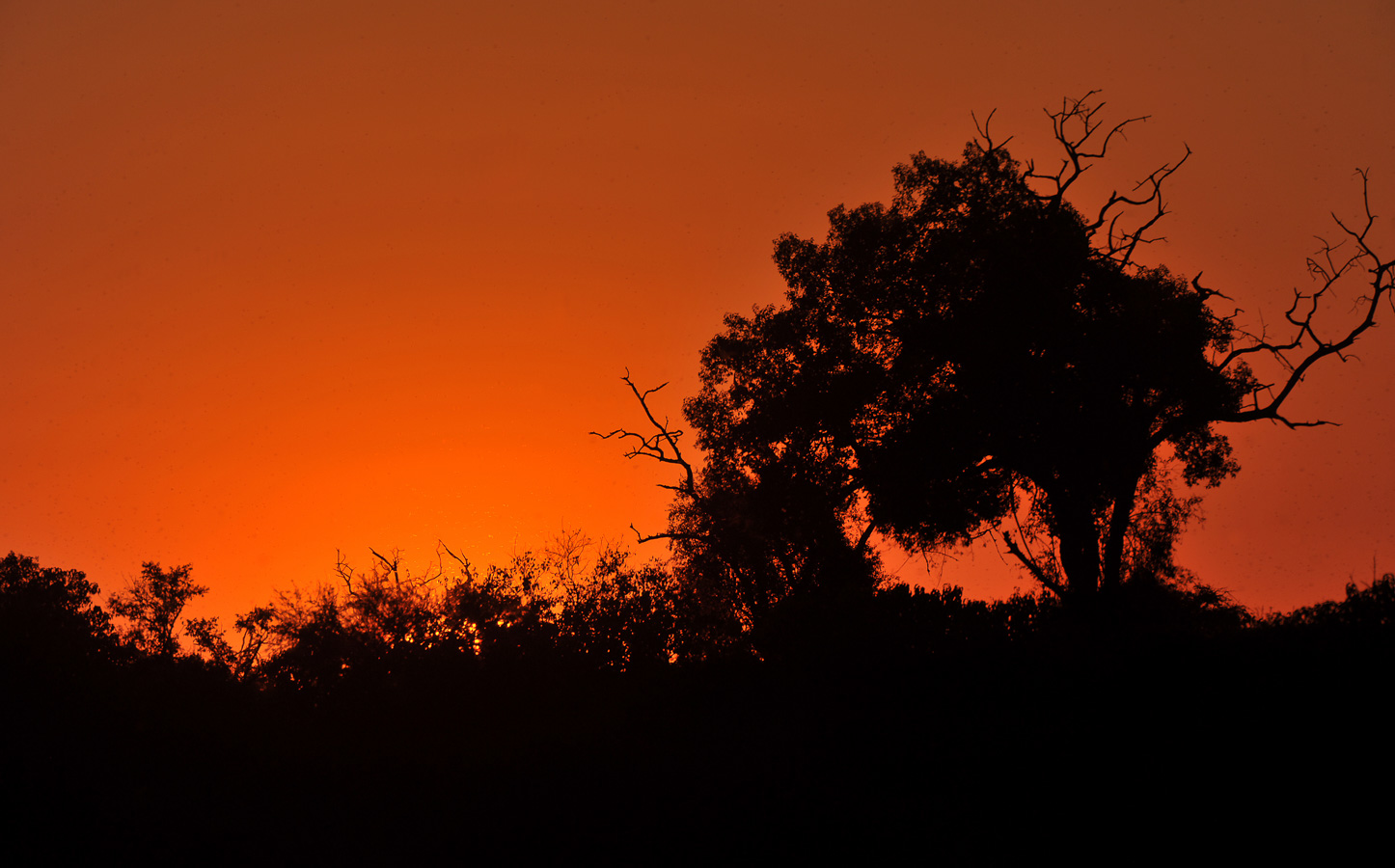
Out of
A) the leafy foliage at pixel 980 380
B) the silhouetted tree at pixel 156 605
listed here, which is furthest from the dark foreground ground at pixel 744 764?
the silhouetted tree at pixel 156 605

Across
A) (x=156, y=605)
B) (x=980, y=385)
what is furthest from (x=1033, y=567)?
(x=156, y=605)

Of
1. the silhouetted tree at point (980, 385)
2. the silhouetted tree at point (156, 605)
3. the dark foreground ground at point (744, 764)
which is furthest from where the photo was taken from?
the silhouetted tree at point (156, 605)

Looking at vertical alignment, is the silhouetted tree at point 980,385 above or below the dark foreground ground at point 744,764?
above

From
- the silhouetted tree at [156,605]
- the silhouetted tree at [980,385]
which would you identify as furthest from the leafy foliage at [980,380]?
the silhouetted tree at [156,605]

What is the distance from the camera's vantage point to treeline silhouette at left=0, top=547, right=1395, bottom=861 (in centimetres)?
1502

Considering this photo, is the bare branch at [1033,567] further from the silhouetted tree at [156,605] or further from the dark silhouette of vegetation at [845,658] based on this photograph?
the silhouetted tree at [156,605]

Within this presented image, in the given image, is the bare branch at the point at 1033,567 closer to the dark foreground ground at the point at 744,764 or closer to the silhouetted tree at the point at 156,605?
the dark foreground ground at the point at 744,764

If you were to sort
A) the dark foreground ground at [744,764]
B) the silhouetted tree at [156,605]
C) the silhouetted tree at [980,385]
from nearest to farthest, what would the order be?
1. the dark foreground ground at [744,764]
2. the silhouetted tree at [980,385]
3. the silhouetted tree at [156,605]

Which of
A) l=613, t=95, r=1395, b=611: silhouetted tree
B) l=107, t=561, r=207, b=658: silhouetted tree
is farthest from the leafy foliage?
l=107, t=561, r=207, b=658: silhouetted tree

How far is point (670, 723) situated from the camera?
836 inches

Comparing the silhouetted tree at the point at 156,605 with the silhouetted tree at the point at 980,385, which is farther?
the silhouetted tree at the point at 156,605

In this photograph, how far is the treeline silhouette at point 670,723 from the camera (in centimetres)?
1502

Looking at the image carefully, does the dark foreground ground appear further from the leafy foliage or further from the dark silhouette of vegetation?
the leafy foliage

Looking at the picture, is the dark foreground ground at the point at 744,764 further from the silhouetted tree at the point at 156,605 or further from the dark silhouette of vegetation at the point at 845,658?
the silhouetted tree at the point at 156,605
